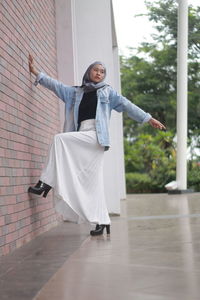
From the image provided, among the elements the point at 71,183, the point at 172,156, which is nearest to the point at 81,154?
the point at 71,183

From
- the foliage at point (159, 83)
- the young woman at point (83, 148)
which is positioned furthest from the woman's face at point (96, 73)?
the foliage at point (159, 83)

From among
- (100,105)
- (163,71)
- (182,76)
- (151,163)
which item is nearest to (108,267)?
(100,105)

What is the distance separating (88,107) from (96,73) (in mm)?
368

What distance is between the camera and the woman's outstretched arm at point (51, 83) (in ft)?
19.9

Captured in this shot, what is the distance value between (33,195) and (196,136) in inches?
872

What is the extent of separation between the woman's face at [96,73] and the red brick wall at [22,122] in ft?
2.07

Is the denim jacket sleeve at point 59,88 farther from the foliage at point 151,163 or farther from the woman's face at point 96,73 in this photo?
the foliage at point 151,163

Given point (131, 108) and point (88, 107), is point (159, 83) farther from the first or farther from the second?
point (88, 107)

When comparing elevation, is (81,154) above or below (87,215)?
above

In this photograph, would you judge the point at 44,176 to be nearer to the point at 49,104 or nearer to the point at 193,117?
the point at 49,104

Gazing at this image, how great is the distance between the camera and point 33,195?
6.02m

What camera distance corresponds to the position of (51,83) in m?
6.29

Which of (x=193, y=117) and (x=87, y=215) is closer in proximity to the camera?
(x=87, y=215)

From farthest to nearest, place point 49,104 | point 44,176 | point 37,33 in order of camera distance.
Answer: point 49,104 < point 37,33 < point 44,176
